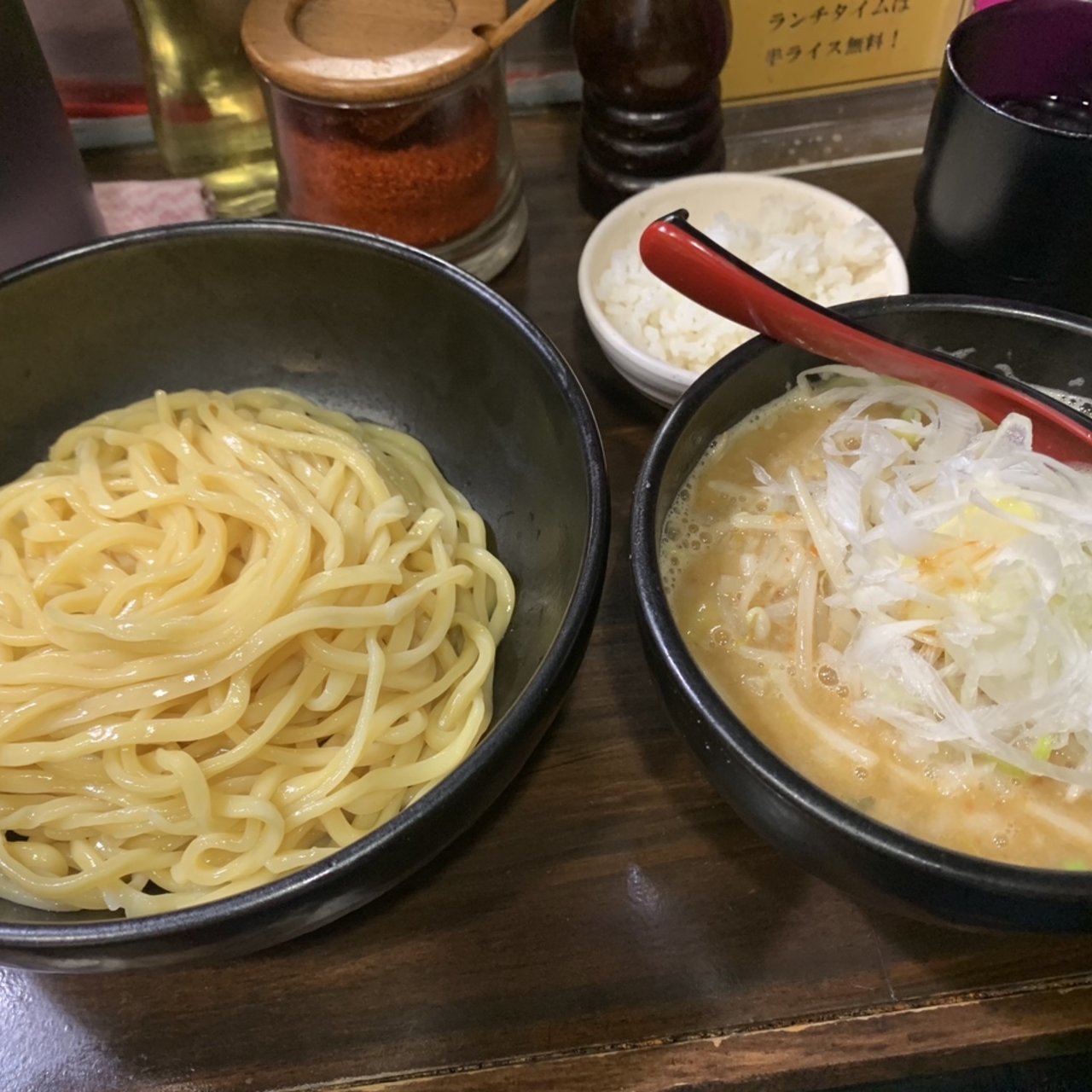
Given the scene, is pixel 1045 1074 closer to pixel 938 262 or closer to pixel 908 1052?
pixel 908 1052

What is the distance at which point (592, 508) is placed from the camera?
848 mm

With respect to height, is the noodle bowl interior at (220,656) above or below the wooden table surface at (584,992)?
above

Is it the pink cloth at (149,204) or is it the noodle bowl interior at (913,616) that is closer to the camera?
the noodle bowl interior at (913,616)

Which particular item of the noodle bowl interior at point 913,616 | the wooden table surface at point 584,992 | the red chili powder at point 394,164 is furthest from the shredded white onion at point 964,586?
the red chili powder at point 394,164

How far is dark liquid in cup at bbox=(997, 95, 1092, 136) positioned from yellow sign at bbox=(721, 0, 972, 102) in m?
0.34

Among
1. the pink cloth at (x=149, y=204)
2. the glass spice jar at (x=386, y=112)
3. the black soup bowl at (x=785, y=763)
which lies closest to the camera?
the black soup bowl at (x=785, y=763)

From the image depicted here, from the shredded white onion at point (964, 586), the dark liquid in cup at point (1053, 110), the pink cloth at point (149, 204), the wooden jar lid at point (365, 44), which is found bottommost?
the shredded white onion at point (964, 586)

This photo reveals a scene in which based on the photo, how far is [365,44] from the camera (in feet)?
3.81

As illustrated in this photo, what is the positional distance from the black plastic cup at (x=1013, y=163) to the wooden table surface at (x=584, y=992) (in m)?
0.69

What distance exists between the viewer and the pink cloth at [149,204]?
4.59 ft

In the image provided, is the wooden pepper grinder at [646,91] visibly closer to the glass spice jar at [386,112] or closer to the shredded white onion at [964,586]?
the glass spice jar at [386,112]

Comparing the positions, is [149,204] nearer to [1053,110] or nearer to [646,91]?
[646,91]

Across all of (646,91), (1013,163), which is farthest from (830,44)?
(1013,163)

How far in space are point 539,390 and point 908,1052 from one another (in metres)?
0.66
